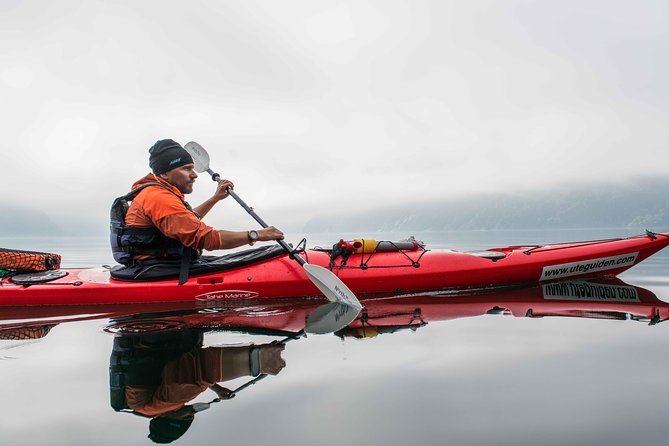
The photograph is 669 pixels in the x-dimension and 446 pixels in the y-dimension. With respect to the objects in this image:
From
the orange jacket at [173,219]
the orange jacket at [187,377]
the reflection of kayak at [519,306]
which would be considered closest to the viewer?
the orange jacket at [187,377]

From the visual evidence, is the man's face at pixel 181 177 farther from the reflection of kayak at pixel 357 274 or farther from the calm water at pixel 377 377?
the calm water at pixel 377 377

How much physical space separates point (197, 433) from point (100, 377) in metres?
1.36

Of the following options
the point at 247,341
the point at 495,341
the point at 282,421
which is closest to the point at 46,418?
the point at 282,421

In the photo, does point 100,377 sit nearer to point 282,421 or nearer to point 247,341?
point 247,341

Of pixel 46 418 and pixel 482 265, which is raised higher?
pixel 482 265

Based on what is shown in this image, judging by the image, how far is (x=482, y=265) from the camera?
6.94 metres

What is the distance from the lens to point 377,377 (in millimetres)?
3168

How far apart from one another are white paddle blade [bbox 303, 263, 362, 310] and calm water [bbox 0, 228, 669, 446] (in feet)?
1.90

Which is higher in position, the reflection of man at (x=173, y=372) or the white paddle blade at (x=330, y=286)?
the white paddle blade at (x=330, y=286)

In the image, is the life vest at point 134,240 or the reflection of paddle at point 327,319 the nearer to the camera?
the reflection of paddle at point 327,319

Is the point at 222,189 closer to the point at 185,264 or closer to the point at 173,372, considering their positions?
the point at 185,264

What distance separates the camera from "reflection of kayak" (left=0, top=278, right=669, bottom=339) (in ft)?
15.7

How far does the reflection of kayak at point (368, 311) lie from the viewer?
15.7 feet

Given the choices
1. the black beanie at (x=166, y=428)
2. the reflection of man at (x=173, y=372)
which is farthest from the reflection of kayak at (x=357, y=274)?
the black beanie at (x=166, y=428)
